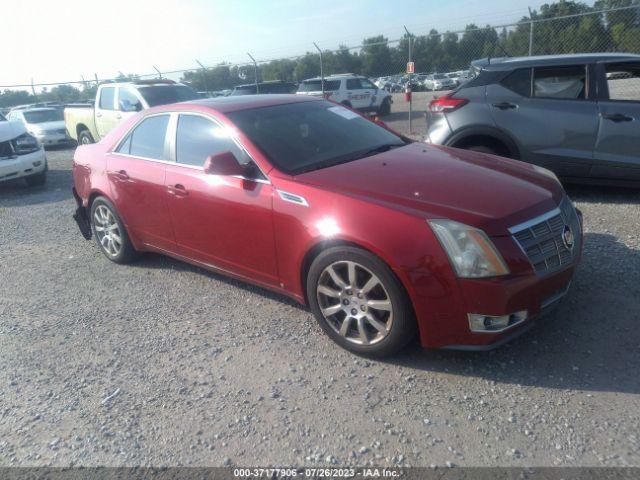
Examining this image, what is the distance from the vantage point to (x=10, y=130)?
31.8ft

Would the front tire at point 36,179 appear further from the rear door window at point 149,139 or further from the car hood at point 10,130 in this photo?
the rear door window at point 149,139

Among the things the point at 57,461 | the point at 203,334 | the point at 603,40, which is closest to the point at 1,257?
the point at 203,334

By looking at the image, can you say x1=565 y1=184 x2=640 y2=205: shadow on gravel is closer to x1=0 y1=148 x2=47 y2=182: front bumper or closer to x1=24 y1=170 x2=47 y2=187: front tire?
x1=0 y1=148 x2=47 y2=182: front bumper

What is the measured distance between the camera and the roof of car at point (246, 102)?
14.1ft

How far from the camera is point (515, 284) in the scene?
2.88 meters

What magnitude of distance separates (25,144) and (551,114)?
898cm

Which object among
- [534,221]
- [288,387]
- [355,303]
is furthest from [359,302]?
[534,221]

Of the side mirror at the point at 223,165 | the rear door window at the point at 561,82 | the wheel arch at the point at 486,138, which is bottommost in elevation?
the wheel arch at the point at 486,138

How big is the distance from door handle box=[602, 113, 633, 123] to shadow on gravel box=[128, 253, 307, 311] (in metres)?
4.01

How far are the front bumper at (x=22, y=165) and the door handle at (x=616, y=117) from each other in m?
9.26

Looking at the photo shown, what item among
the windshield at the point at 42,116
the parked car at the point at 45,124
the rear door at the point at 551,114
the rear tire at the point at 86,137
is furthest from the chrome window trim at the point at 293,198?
the windshield at the point at 42,116

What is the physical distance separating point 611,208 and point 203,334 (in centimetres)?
451

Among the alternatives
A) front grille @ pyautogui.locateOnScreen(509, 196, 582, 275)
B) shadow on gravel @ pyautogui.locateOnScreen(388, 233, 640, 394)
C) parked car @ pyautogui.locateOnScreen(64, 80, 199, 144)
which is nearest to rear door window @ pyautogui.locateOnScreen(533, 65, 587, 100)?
shadow on gravel @ pyautogui.locateOnScreen(388, 233, 640, 394)

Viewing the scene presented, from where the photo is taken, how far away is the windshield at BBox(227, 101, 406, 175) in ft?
12.6
